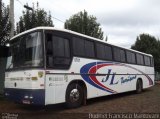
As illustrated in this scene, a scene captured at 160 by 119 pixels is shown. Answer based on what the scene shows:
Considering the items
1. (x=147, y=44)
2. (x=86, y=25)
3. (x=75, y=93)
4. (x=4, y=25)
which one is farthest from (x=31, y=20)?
(x=147, y=44)

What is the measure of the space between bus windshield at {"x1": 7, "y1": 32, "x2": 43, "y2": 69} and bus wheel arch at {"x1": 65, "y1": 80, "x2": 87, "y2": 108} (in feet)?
6.43

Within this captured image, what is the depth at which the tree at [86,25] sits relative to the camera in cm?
3112

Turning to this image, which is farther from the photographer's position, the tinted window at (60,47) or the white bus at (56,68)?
the tinted window at (60,47)

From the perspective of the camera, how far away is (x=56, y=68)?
33.2 feet

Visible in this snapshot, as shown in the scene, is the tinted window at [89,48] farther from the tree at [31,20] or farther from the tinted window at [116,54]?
the tree at [31,20]

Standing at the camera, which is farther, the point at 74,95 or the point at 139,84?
the point at 139,84

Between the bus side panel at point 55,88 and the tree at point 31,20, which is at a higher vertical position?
the tree at point 31,20

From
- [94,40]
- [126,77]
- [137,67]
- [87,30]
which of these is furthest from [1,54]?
[87,30]

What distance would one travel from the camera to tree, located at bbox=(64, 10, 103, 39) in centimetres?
3112

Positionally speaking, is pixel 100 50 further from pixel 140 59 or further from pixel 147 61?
pixel 147 61

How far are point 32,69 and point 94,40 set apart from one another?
14.8 feet

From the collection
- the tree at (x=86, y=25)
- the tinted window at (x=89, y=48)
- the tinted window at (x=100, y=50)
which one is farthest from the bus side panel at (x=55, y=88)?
the tree at (x=86, y=25)

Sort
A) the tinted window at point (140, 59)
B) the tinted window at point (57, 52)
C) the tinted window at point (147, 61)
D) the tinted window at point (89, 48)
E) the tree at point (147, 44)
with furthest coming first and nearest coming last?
the tree at point (147, 44) < the tinted window at point (147, 61) < the tinted window at point (140, 59) < the tinted window at point (89, 48) < the tinted window at point (57, 52)

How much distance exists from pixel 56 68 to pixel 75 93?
1.71 m
